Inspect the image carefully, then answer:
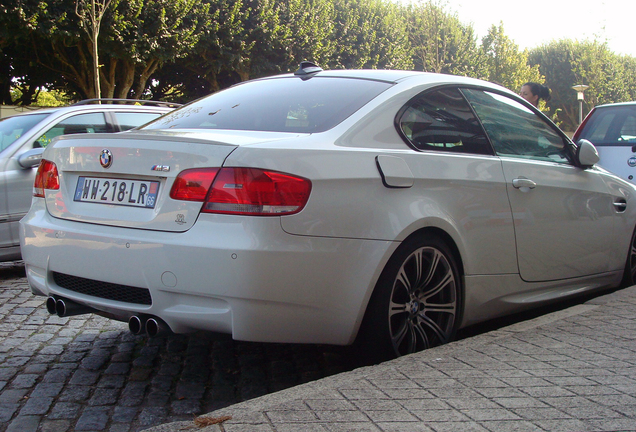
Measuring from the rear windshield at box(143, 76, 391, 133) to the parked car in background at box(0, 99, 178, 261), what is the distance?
2.30 meters

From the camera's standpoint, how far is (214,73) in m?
30.5

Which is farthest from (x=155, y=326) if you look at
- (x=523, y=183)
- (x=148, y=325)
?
(x=523, y=183)

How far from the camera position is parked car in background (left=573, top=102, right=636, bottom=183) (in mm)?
9273

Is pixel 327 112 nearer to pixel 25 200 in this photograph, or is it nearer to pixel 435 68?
pixel 25 200

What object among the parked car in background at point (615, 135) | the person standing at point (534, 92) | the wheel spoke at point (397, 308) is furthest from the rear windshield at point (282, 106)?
the parked car in background at point (615, 135)

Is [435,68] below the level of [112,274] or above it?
above

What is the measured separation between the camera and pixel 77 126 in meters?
6.90

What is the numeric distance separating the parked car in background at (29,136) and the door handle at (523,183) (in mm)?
3692

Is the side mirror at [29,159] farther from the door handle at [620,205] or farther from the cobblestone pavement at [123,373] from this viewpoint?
the door handle at [620,205]

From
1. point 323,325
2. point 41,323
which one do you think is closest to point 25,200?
point 41,323

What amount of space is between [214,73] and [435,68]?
481 inches

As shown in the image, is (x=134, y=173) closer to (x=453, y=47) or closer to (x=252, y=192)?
(x=252, y=192)

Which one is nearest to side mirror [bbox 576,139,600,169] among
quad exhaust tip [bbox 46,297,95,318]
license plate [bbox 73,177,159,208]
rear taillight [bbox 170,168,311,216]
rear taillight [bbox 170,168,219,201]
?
rear taillight [bbox 170,168,311,216]

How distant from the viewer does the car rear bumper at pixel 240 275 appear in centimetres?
289
